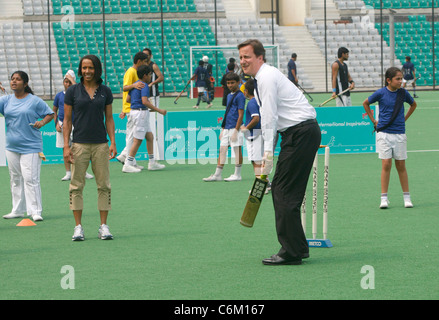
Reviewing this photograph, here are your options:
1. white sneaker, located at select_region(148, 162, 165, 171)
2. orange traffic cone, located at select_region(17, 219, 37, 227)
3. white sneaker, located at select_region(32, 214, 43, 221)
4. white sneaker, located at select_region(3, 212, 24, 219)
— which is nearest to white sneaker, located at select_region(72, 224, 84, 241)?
orange traffic cone, located at select_region(17, 219, 37, 227)

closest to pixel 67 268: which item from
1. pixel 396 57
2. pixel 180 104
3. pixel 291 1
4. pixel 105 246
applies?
pixel 105 246

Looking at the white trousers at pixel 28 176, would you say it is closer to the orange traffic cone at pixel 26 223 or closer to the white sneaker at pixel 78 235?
the orange traffic cone at pixel 26 223

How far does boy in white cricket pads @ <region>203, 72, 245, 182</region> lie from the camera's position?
13.7 m

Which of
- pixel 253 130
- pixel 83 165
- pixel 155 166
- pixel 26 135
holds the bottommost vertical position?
pixel 155 166

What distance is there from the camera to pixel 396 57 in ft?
155

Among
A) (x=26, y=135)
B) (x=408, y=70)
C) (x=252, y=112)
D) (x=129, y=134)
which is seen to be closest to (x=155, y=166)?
(x=129, y=134)

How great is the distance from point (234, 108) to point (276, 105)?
258 inches

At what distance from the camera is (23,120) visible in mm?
10570

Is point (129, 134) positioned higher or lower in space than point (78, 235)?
higher

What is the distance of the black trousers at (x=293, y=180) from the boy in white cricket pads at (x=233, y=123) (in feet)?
19.9

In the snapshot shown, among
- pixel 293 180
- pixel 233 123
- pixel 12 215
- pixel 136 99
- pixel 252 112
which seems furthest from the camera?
pixel 136 99

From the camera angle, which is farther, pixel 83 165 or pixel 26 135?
pixel 26 135

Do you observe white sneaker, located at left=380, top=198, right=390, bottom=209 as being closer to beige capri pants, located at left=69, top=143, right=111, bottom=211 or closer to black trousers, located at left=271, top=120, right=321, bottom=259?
black trousers, located at left=271, top=120, right=321, bottom=259

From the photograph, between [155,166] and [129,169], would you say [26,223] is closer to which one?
[129,169]
